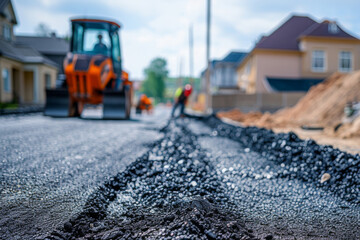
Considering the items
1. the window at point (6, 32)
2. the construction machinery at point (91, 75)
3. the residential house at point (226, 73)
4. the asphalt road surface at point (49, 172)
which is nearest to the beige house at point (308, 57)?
the residential house at point (226, 73)

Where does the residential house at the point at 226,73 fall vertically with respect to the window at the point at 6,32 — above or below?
below

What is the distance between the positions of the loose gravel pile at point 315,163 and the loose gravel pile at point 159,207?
129 centimetres

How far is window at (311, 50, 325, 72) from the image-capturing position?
82.7 ft

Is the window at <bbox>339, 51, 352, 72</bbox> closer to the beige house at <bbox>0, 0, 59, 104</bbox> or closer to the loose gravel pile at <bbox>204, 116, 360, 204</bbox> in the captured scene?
the loose gravel pile at <bbox>204, 116, 360, 204</bbox>

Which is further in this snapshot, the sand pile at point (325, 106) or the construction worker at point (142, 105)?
the construction worker at point (142, 105)

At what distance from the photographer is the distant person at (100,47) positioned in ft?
33.1

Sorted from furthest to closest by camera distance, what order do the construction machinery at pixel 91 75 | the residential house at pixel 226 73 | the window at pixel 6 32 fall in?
the residential house at pixel 226 73, the window at pixel 6 32, the construction machinery at pixel 91 75

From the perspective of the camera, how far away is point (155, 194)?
10.1 feet

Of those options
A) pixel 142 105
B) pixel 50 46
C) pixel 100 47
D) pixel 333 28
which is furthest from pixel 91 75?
pixel 50 46

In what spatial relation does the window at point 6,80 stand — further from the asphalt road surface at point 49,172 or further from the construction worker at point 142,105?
the asphalt road surface at point 49,172

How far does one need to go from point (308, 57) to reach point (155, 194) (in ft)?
84.0

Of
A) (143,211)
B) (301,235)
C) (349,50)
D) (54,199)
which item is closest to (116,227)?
(143,211)

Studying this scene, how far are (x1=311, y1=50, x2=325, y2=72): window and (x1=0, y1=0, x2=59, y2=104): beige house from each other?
22.7m

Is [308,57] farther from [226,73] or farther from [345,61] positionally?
[226,73]
